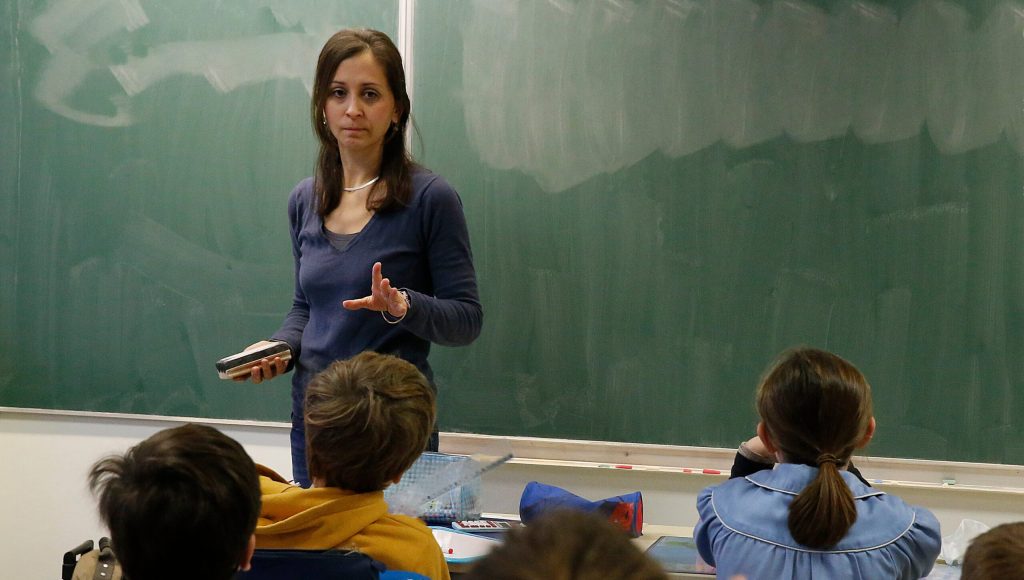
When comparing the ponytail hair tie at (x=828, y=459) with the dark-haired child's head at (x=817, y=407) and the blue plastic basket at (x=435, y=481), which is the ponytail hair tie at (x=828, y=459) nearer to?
the dark-haired child's head at (x=817, y=407)

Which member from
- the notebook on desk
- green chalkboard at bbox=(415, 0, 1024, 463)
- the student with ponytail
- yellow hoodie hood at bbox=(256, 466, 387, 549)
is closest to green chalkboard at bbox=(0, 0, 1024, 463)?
green chalkboard at bbox=(415, 0, 1024, 463)

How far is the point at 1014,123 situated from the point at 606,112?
1105 mm

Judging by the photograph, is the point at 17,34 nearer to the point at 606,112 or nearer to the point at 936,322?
the point at 606,112

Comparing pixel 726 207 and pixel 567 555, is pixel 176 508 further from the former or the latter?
pixel 726 207

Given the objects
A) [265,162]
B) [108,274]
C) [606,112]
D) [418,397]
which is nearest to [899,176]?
[606,112]

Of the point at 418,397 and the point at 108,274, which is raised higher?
the point at 108,274

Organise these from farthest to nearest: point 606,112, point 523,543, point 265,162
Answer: point 265,162 → point 606,112 → point 523,543

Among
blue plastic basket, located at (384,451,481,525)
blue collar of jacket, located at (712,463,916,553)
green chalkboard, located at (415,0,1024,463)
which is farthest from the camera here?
green chalkboard, located at (415,0,1024,463)

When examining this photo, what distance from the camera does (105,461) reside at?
55.9 inches

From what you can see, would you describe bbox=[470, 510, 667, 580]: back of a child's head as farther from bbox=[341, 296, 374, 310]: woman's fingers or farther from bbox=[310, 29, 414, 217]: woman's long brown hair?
bbox=[310, 29, 414, 217]: woman's long brown hair

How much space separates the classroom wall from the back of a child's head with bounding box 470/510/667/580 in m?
2.39

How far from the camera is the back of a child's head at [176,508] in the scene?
1.36 meters

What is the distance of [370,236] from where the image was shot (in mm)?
2566

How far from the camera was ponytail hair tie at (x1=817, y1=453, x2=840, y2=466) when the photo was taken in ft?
6.07
